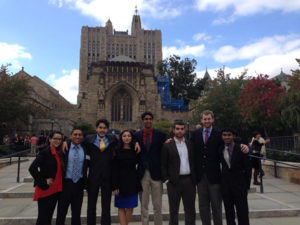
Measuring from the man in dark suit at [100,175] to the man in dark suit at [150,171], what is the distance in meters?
0.57

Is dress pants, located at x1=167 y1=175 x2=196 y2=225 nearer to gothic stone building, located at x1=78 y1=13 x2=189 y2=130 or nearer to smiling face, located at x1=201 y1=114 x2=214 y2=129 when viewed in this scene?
smiling face, located at x1=201 y1=114 x2=214 y2=129

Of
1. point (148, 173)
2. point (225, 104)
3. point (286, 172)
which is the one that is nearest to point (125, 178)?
point (148, 173)

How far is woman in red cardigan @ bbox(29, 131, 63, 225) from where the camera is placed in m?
3.98

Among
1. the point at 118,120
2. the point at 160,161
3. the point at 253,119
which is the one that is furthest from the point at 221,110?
the point at 160,161

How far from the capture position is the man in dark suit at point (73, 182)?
420 cm

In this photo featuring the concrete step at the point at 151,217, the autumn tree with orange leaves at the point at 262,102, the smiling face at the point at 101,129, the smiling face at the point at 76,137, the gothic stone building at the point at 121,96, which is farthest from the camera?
the gothic stone building at the point at 121,96

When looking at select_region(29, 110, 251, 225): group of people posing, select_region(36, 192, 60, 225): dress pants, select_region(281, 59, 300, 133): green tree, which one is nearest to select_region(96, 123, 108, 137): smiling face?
select_region(29, 110, 251, 225): group of people posing

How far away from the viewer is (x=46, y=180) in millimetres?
4020

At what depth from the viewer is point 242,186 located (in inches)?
169

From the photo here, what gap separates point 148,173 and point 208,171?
3.59ft

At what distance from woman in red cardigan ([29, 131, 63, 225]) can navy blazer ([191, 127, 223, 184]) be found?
2.45 metres

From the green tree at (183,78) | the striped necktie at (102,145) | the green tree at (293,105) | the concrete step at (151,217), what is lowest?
the concrete step at (151,217)

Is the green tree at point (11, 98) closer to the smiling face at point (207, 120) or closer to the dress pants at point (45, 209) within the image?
the dress pants at point (45, 209)

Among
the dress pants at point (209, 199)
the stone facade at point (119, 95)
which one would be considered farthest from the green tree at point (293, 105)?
the stone facade at point (119, 95)
